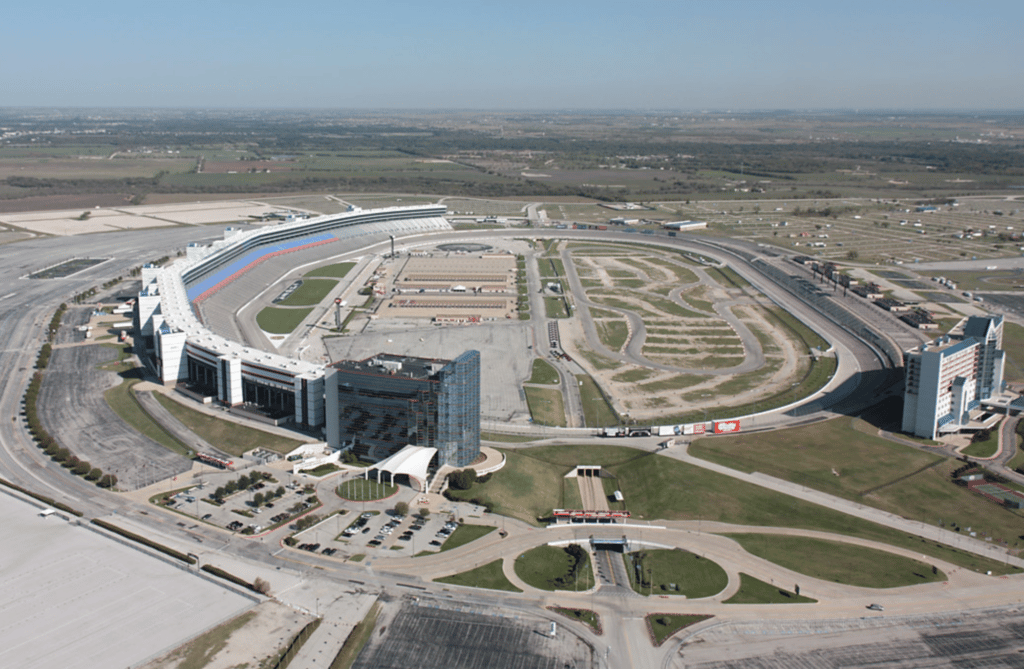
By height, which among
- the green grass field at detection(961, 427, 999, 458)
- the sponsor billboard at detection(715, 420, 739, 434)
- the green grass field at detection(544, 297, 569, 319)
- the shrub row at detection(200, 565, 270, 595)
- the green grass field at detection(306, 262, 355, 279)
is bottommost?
the shrub row at detection(200, 565, 270, 595)

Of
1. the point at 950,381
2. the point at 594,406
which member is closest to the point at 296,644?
the point at 594,406

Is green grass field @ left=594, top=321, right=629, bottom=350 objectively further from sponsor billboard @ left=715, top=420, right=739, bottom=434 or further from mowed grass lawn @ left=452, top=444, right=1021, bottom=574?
mowed grass lawn @ left=452, top=444, right=1021, bottom=574

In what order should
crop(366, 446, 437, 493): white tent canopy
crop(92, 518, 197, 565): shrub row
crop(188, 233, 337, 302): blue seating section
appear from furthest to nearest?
crop(188, 233, 337, 302): blue seating section, crop(366, 446, 437, 493): white tent canopy, crop(92, 518, 197, 565): shrub row

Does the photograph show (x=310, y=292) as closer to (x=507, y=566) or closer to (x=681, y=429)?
(x=681, y=429)

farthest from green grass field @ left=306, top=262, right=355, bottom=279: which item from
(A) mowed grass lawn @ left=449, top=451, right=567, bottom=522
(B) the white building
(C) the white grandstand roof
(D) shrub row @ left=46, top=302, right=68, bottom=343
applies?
(B) the white building

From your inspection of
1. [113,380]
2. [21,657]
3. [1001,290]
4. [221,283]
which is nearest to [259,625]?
[21,657]

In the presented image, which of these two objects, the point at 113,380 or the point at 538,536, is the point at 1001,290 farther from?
the point at 113,380
